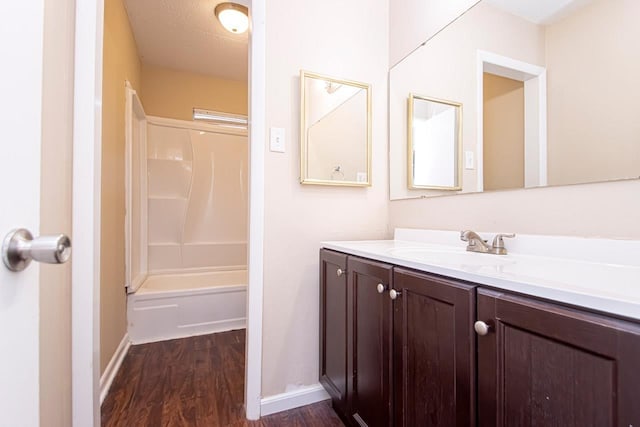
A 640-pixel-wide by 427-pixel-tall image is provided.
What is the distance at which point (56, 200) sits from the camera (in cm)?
97

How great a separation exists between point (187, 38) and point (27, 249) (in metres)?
2.71

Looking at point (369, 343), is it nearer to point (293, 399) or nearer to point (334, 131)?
point (293, 399)

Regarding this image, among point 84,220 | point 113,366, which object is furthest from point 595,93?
point 113,366

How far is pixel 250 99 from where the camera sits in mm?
1371

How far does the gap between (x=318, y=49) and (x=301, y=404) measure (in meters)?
1.80

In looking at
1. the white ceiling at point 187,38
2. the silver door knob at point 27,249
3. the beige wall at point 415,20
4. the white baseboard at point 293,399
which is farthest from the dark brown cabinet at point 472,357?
the white ceiling at point 187,38

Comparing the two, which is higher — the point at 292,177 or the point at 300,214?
the point at 292,177

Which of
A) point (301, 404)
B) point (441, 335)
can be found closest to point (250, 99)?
point (441, 335)

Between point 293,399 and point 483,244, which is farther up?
point 483,244

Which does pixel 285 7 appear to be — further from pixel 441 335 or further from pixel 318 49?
pixel 441 335

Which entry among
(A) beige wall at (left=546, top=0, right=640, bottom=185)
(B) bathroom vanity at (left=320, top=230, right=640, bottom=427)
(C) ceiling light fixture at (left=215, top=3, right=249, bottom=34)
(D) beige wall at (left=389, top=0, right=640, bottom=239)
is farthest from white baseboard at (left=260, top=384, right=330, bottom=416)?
(C) ceiling light fixture at (left=215, top=3, right=249, bottom=34)

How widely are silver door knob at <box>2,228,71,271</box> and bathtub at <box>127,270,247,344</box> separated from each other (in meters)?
2.12

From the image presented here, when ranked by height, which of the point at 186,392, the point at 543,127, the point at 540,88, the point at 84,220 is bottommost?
the point at 186,392

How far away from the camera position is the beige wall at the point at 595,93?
79 cm
